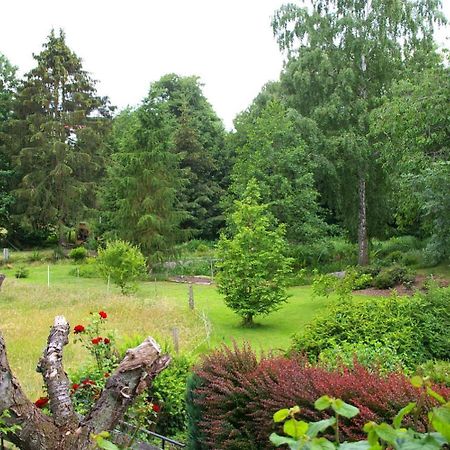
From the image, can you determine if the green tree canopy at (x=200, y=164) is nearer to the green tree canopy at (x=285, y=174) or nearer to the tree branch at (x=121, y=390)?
the green tree canopy at (x=285, y=174)

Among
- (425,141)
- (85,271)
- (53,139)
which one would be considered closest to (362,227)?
(425,141)

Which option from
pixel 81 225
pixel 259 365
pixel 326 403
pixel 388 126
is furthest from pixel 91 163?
pixel 326 403

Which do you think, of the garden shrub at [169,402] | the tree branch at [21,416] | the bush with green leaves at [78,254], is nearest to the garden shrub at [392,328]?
the garden shrub at [169,402]

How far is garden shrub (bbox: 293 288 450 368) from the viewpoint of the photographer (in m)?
9.34

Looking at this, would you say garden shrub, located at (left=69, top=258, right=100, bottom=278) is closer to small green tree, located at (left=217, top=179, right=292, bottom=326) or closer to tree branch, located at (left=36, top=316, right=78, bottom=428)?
small green tree, located at (left=217, top=179, right=292, bottom=326)

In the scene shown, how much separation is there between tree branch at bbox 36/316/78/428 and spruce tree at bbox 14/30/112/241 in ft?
101

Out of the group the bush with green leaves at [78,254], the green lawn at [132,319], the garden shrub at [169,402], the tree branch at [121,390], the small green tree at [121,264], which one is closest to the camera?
the tree branch at [121,390]

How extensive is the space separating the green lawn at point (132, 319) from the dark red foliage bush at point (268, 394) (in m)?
2.88

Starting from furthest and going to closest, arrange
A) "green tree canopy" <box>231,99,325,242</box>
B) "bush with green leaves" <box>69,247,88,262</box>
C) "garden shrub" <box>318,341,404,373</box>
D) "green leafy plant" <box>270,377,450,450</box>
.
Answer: "bush with green leaves" <box>69,247,88,262</box> → "green tree canopy" <box>231,99,325,242</box> → "garden shrub" <box>318,341,404,373</box> → "green leafy plant" <box>270,377,450,450</box>

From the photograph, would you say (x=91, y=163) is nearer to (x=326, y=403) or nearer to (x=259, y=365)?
(x=259, y=365)

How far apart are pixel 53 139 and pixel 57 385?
32.4 meters

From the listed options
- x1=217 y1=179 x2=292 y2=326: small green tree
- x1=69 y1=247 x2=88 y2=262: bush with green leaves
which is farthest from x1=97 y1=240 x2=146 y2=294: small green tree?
x1=69 y1=247 x2=88 y2=262: bush with green leaves

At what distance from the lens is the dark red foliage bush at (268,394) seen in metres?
4.41

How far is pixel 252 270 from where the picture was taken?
54.7 feet
